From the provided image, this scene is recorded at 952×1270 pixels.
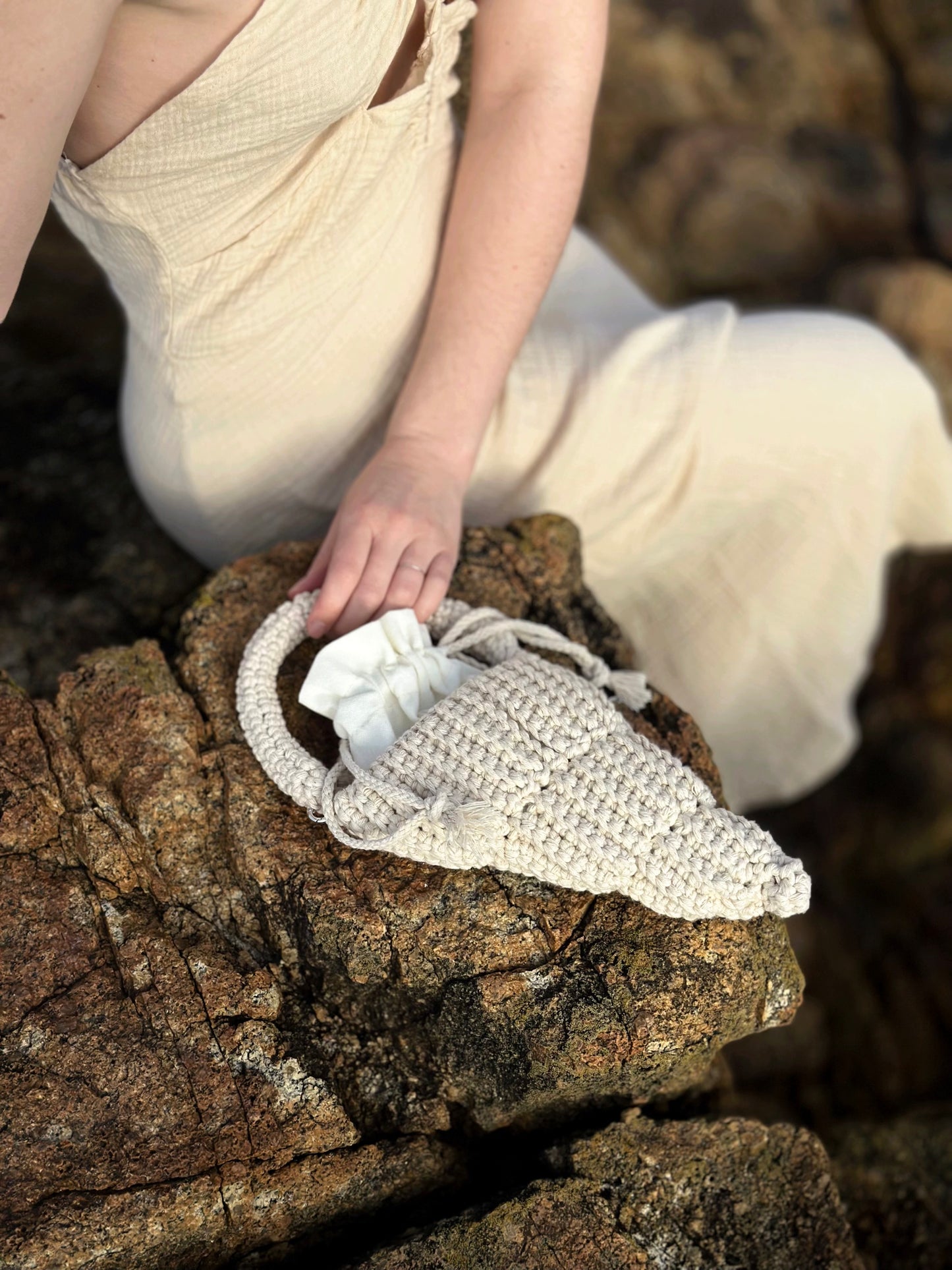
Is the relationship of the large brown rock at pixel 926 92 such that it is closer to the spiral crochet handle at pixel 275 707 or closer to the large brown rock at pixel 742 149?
the large brown rock at pixel 742 149

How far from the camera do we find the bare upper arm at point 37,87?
0.79 m

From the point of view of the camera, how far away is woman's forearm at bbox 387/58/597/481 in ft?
4.06

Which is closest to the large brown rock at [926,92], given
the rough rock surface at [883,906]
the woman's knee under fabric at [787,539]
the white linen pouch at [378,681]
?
the rough rock surface at [883,906]

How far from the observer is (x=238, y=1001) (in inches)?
38.7

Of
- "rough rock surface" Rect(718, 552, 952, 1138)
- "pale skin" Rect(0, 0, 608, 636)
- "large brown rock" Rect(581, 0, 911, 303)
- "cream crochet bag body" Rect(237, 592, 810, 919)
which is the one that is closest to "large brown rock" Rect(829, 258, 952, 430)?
"large brown rock" Rect(581, 0, 911, 303)

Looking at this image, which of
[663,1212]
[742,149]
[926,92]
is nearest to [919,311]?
[742,149]

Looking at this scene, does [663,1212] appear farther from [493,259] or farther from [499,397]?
[493,259]

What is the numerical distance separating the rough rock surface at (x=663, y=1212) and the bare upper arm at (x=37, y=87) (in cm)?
98

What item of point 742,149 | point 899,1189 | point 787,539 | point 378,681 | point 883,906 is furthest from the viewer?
point 742,149

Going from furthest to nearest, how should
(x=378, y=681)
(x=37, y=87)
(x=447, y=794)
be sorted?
(x=378, y=681)
(x=447, y=794)
(x=37, y=87)

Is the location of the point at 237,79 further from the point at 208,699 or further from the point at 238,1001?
the point at 238,1001

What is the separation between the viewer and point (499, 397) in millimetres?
1385

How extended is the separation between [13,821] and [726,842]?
2.40 ft

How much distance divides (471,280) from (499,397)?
172mm
